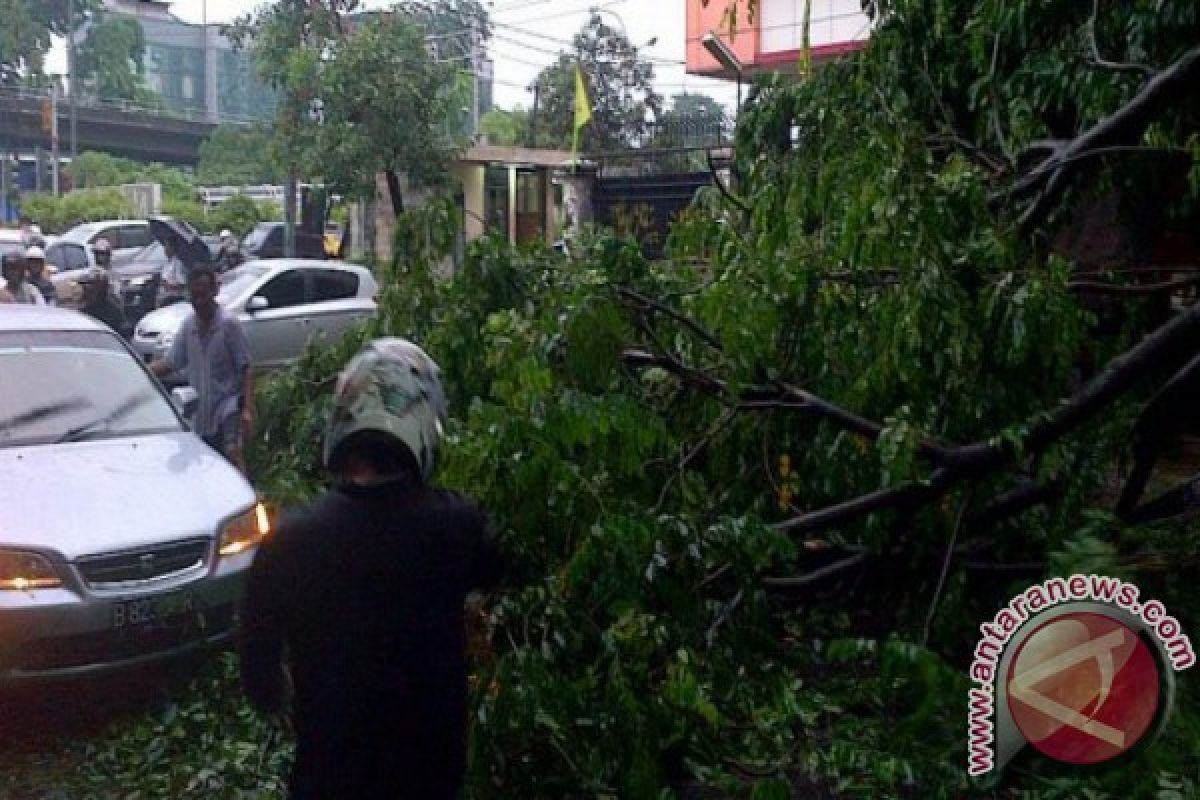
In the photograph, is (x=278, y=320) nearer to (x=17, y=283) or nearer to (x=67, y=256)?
(x=17, y=283)

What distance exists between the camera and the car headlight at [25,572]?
507cm

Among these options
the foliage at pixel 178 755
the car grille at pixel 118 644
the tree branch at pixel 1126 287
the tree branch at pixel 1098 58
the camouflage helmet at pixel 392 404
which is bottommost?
the foliage at pixel 178 755

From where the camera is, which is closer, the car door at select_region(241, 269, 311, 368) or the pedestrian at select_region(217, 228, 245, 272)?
the car door at select_region(241, 269, 311, 368)

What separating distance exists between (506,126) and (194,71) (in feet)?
126

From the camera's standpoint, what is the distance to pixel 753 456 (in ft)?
16.9

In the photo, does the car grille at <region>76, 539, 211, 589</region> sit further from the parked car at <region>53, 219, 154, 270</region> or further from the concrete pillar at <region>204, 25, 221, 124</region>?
the concrete pillar at <region>204, 25, 221, 124</region>

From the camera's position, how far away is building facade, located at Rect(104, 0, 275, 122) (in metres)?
72.1

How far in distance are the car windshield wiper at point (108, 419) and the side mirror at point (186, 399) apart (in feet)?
1.22

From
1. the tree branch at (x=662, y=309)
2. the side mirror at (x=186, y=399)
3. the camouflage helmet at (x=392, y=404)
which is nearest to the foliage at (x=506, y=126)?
the side mirror at (x=186, y=399)

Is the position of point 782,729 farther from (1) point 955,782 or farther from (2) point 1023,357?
(2) point 1023,357

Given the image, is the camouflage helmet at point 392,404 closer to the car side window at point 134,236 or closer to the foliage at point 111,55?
the car side window at point 134,236

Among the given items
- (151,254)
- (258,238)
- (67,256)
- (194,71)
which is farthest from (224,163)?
(67,256)

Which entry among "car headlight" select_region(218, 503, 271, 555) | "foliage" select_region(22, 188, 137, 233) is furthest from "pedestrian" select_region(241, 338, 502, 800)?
"foliage" select_region(22, 188, 137, 233)

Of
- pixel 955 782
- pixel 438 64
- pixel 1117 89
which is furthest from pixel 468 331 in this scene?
pixel 438 64
